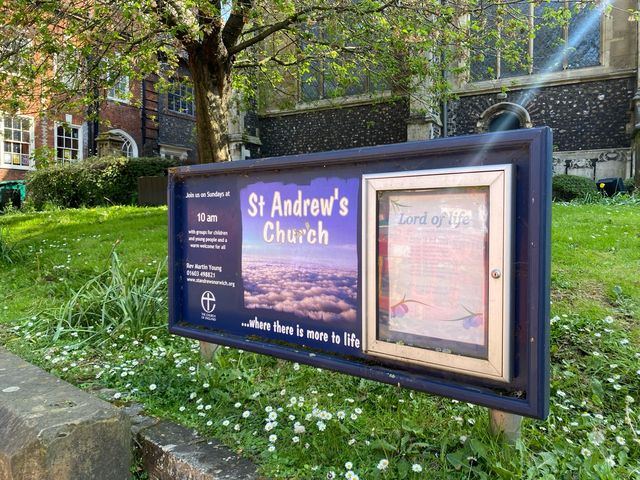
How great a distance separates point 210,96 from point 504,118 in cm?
1281

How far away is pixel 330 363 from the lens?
230cm

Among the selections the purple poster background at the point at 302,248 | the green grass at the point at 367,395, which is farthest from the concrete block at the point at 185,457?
the purple poster background at the point at 302,248

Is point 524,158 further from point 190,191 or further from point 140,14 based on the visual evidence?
point 140,14

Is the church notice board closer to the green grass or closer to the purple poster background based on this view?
the purple poster background

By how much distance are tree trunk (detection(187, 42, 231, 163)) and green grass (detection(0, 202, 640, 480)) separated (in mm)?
2821

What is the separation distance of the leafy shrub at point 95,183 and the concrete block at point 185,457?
1473 centimetres

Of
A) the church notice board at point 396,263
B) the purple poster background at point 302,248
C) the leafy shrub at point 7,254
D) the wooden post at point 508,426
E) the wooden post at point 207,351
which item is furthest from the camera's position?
the leafy shrub at point 7,254

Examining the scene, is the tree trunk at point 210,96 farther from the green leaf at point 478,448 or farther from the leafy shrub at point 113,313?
the green leaf at point 478,448

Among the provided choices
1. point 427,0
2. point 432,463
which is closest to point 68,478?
point 432,463

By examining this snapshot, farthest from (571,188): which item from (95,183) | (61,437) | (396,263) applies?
(95,183)

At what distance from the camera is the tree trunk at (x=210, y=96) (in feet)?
23.3

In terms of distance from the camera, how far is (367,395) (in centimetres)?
280

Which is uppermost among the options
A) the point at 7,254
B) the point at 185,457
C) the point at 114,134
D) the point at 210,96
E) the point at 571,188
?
the point at 114,134

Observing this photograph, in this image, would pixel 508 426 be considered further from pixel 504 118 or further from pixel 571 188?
pixel 504 118
